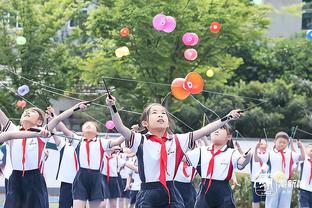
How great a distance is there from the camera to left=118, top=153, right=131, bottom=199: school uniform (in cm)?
1700

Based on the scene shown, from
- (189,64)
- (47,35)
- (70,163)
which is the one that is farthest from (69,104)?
(70,163)

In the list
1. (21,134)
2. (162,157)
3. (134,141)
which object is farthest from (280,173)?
(21,134)

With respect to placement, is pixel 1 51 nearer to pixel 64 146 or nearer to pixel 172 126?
pixel 64 146

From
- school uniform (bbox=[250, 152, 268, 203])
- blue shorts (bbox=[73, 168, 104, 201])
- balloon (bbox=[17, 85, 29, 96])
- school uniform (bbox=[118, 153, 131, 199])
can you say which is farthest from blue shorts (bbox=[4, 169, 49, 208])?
school uniform (bbox=[118, 153, 131, 199])

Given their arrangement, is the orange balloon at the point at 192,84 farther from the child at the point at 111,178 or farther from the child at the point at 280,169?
the child at the point at 111,178

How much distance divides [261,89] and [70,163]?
22114mm

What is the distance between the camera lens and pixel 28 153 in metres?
10.3

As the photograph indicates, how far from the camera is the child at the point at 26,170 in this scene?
9.93 meters

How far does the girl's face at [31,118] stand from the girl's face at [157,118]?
2.28 metres

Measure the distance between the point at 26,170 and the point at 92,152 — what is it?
10.1 feet

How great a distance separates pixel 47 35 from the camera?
102 ft

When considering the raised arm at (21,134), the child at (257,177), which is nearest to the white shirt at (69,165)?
the child at (257,177)

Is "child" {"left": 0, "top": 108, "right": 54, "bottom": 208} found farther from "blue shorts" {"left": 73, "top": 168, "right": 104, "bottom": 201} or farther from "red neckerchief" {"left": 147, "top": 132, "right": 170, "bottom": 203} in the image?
"blue shorts" {"left": 73, "top": 168, "right": 104, "bottom": 201}

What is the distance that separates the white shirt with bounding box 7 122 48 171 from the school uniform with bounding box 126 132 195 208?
Answer: 2.45 metres
